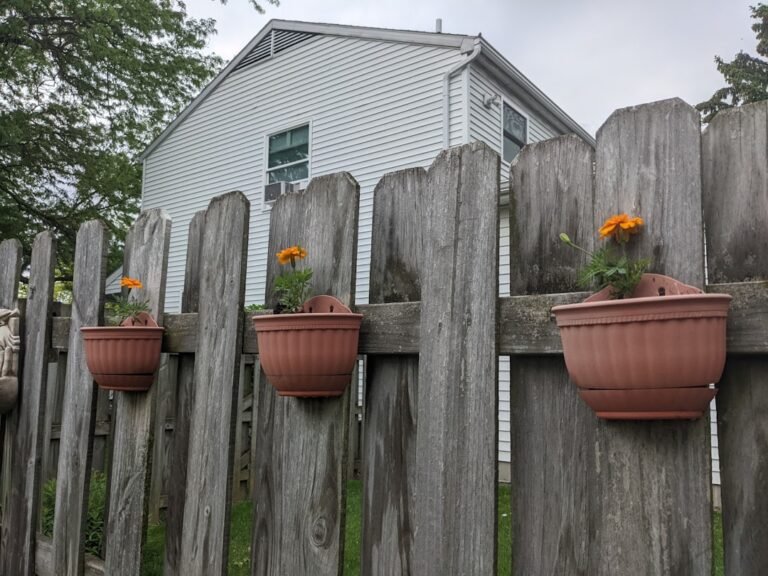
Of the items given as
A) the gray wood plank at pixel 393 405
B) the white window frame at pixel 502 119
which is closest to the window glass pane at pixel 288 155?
the white window frame at pixel 502 119

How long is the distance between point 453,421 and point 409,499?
26 centimetres

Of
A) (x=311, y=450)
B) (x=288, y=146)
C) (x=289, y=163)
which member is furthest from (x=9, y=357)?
(x=288, y=146)

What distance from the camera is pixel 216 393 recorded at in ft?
6.57

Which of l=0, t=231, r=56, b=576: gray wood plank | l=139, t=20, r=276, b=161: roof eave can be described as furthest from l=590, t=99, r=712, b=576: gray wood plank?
l=139, t=20, r=276, b=161: roof eave

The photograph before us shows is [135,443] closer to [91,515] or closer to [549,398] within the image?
[549,398]

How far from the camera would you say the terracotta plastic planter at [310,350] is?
161cm

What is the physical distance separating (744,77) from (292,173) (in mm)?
23091

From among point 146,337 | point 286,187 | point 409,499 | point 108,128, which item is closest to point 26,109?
point 108,128

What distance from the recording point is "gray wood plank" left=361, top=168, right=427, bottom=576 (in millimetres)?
1616

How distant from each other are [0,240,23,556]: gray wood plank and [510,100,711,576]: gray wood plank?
2493 millimetres

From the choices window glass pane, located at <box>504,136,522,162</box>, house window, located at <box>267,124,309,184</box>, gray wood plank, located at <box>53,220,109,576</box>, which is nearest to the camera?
gray wood plank, located at <box>53,220,109,576</box>

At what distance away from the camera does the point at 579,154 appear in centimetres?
143

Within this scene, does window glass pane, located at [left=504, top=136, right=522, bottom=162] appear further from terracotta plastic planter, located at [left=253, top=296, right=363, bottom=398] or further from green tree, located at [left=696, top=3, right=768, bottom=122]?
green tree, located at [left=696, top=3, right=768, bottom=122]

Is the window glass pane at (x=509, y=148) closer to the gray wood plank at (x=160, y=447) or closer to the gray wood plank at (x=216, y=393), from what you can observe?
the gray wood plank at (x=160, y=447)
